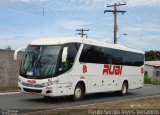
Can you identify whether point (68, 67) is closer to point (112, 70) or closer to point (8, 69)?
point (112, 70)

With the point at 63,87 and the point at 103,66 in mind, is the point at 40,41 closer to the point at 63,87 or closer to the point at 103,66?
the point at 63,87

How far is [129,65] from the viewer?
93.5 ft

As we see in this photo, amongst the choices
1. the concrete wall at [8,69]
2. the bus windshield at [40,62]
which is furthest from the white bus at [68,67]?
the concrete wall at [8,69]

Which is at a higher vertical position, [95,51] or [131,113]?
[95,51]

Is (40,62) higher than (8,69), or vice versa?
(40,62)

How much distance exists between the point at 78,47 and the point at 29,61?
8.47 ft

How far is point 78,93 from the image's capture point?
22516 mm

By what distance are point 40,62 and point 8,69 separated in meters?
12.9

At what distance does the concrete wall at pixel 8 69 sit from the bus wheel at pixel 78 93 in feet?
36.5

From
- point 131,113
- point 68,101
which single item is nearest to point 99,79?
point 68,101

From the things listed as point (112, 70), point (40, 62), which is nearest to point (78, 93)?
point (40, 62)

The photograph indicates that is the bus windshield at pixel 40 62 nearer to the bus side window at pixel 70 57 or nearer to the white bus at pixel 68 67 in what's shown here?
the white bus at pixel 68 67

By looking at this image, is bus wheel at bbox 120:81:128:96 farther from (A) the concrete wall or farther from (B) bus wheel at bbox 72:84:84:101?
(A) the concrete wall

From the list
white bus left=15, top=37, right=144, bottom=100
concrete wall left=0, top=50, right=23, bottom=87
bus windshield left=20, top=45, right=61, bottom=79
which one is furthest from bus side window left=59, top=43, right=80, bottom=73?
concrete wall left=0, top=50, right=23, bottom=87
